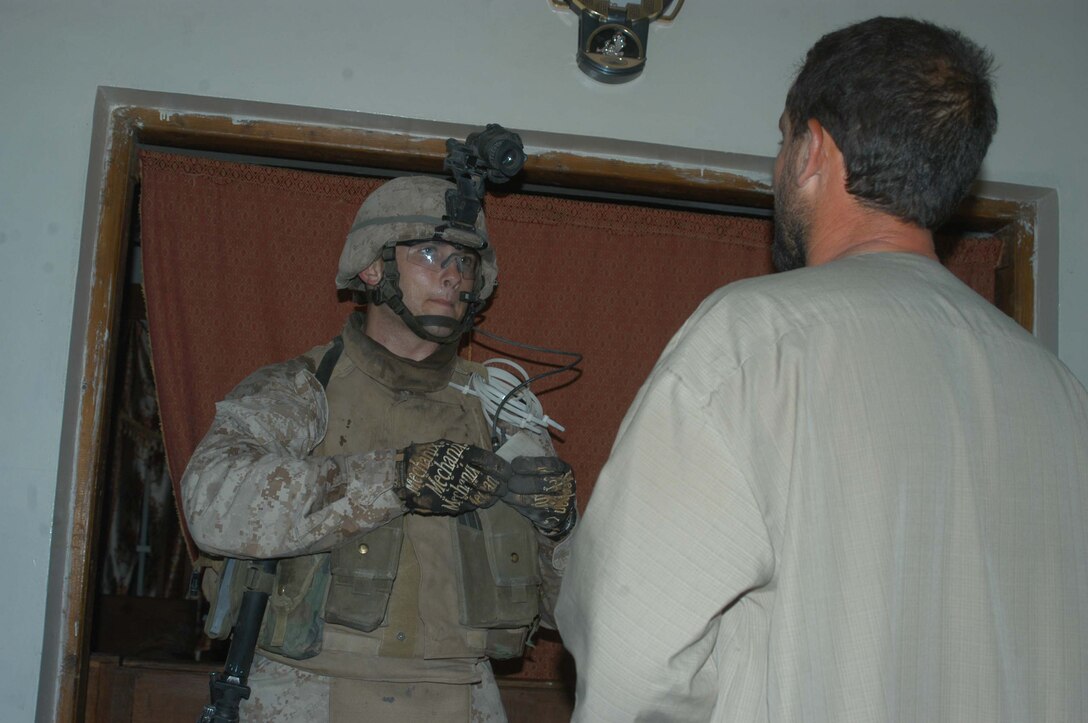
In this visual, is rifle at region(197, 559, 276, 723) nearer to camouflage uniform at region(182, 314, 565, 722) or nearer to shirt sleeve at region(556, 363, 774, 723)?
camouflage uniform at region(182, 314, 565, 722)

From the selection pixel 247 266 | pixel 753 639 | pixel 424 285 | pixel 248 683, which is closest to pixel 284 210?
pixel 247 266

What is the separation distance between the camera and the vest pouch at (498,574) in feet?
7.75

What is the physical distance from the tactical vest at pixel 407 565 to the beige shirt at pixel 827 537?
1098mm

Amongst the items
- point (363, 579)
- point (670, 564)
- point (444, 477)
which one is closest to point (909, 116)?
point (670, 564)

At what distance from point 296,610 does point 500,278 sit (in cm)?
133

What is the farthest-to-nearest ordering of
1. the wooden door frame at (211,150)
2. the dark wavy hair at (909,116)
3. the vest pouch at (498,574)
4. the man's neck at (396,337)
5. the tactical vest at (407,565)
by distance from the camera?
the man's neck at (396,337) < the wooden door frame at (211,150) < the vest pouch at (498,574) < the tactical vest at (407,565) < the dark wavy hair at (909,116)

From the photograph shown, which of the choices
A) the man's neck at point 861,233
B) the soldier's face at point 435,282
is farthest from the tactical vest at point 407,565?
the man's neck at point 861,233

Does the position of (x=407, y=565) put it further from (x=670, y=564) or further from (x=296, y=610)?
(x=670, y=564)

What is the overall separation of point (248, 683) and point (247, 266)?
1.29 m

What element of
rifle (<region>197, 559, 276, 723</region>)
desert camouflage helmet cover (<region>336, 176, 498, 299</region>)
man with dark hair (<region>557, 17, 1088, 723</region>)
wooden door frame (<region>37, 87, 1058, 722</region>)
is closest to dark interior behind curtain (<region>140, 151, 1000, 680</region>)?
wooden door frame (<region>37, 87, 1058, 722</region>)

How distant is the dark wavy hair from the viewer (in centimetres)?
141

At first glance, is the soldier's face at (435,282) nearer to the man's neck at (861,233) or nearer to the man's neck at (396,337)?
the man's neck at (396,337)

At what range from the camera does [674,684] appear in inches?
47.0

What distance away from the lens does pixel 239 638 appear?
2.23 meters
